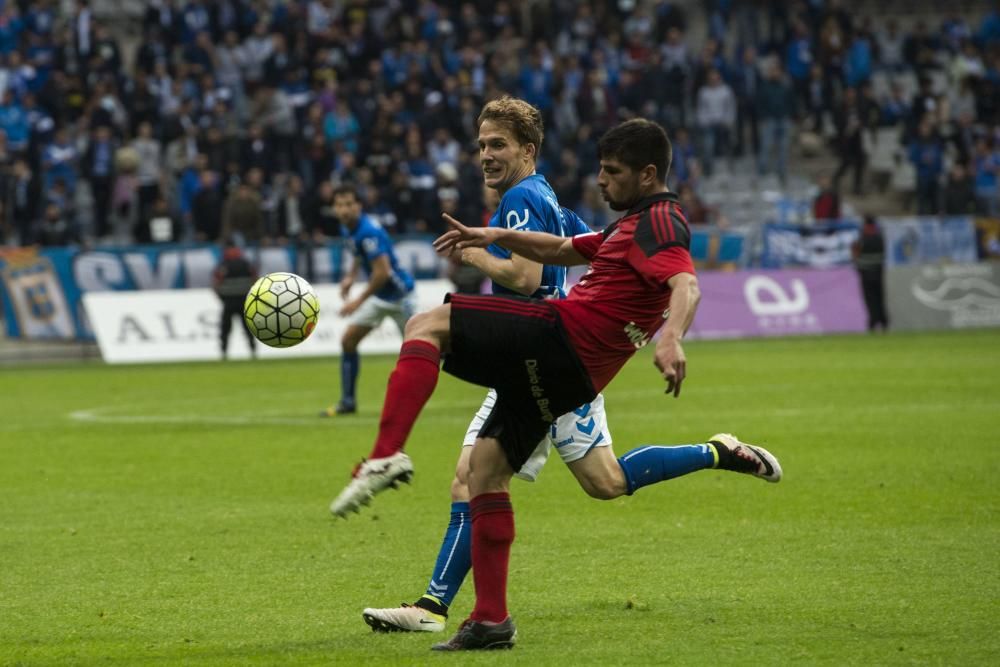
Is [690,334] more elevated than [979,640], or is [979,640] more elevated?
[979,640]

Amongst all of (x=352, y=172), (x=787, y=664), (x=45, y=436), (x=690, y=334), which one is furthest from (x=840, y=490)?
(x=352, y=172)

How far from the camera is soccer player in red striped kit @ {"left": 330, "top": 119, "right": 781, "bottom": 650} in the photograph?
5.99 m

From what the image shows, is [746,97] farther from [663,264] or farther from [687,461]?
[663,264]

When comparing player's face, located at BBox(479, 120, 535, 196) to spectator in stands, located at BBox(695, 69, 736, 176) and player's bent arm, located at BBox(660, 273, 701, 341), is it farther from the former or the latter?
spectator in stands, located at BBox(695, 69, 736, 176)

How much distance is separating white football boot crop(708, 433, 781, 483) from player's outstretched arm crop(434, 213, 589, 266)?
1203 mm

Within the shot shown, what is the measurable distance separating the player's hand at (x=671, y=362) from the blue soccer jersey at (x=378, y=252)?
11.0 metres

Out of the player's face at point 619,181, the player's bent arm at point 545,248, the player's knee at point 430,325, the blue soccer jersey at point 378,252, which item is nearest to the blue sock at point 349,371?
the blue soccer jersey at point 378,252

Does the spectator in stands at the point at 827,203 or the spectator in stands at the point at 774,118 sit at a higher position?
the spectator in stands at the point at 774,118

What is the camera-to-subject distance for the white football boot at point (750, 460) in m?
7.26

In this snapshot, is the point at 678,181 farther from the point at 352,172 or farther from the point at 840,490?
the point at 840,490

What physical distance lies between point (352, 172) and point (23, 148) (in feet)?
19.8

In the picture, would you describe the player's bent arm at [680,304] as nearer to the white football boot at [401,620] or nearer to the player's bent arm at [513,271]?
the player's bent arm at [513,271]

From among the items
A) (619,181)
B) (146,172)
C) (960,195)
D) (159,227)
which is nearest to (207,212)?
(159,227)

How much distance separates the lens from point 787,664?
19.4 feet
